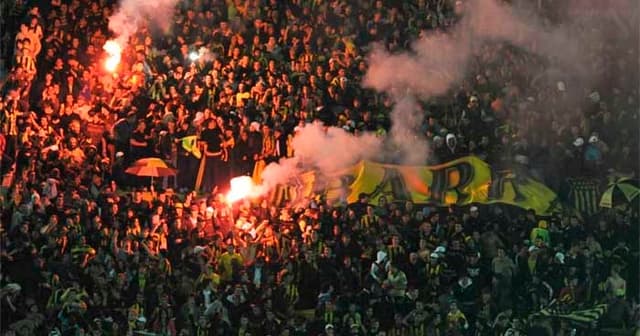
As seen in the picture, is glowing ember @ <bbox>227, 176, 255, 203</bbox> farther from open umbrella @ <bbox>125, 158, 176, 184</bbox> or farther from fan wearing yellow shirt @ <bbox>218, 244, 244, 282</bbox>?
fan wearing yellow shirt @ <bbox>218, 244, 244, 282</bbox>

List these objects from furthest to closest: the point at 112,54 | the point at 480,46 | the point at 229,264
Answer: the point at 480,46 → the point at 112,54 → the point at 229,264

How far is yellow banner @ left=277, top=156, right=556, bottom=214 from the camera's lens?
20.8 metres

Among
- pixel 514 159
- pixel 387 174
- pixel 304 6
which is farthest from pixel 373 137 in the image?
pixel 304 6

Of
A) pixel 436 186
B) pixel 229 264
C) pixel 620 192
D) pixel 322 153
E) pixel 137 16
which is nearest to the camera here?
pixel 229 264

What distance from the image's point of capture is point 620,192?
21.0 metres

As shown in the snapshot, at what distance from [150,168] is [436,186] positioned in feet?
16.4

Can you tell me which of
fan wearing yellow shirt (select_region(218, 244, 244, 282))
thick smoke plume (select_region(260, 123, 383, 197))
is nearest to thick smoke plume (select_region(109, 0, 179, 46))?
thick smoke plume (select_region(260, 123, 383, 197))

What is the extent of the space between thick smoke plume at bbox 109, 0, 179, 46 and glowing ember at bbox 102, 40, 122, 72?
1.24 feet

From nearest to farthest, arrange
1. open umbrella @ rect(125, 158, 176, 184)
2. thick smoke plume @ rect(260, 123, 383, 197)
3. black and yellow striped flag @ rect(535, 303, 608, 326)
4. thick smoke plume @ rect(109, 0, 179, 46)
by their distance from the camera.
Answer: black and yellow striped flag @ rect(535, 303, 608, 326) → open umbrella @ rect(125, 158, 176, 184) → thick smoke plume @ rect(260, 123, 383, 197) → thick smoke plume @ rect(109, 0, 179, 46)

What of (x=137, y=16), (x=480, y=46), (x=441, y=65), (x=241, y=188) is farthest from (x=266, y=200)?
(x=480, y=46)

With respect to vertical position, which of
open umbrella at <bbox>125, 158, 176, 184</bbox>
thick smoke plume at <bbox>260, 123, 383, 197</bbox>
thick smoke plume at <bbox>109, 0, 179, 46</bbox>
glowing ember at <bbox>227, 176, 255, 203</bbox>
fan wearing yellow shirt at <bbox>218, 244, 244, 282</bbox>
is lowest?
fan wearing yellow shirt at <bbox>218, 244, 244, 282</bbox>

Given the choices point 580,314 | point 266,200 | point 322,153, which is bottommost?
point 580,314

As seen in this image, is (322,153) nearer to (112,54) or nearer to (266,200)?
(266,200)

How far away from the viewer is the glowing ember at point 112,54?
23.1 m
